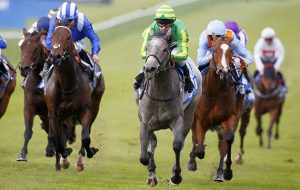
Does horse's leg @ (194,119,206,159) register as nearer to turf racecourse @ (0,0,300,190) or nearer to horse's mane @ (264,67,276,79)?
turf racecourse @ (0,0,300,190)

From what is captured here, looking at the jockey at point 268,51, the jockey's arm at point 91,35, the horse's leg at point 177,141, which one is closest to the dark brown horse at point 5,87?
the jockey's arm at point 91,35

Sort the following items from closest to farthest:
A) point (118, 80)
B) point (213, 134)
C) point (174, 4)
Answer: point (213, 134), point (118, 80), point (174, 4)

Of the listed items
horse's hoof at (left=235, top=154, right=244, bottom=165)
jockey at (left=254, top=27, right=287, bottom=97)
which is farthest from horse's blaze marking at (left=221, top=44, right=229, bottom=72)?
jockey at (left=254, top=27, right=287, bottom=97)

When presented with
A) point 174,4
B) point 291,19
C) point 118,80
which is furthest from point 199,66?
point 291,19

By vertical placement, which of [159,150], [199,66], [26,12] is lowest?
[159,150]

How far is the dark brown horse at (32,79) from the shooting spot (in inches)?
598

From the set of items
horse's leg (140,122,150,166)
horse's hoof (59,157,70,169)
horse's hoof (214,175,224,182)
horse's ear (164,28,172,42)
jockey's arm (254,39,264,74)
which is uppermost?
jockey's arm (254,39,264,74)

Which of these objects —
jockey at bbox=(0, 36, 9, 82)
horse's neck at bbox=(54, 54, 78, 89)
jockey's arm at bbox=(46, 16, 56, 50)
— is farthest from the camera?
jockey at bbox=(0, 36, 9, 82)

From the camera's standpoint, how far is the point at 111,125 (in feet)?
84.5

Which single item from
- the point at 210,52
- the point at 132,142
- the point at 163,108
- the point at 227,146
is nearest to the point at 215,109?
the point at 227,146

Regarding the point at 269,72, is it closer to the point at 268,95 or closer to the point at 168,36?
the point at 268,95

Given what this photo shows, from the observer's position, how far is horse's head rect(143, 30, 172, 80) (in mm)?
11516

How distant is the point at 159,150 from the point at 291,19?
2715 centimetres

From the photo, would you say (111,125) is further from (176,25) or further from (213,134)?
(176,25)
